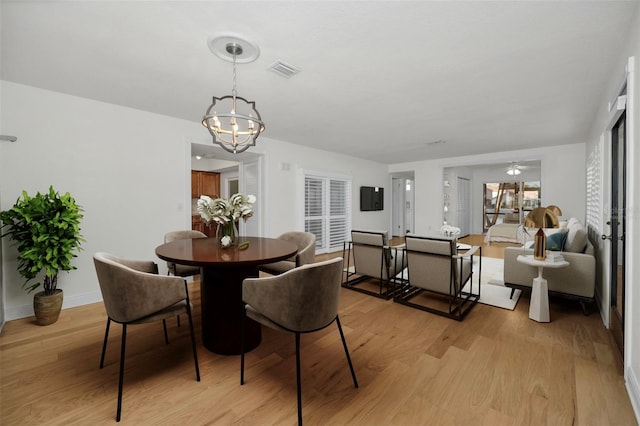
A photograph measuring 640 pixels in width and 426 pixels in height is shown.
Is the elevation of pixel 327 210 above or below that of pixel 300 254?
above

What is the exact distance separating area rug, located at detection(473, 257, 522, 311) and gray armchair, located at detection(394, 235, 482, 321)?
21 cm

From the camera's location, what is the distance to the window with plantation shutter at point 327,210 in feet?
19.4

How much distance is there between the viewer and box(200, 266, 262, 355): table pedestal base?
2115 mm

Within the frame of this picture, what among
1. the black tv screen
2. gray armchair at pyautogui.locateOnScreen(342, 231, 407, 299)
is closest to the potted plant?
gray armchair at pyautogui.locateOnScreen(342, 231, 407, 299)

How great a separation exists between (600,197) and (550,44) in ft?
5.88

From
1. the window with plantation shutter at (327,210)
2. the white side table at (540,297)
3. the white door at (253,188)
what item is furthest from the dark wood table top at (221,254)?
the window with plantation shutter at (327,210)

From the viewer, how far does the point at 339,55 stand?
223 centimetres

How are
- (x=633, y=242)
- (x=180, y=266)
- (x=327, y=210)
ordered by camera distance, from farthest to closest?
(x=327, y=210), (x=180, y=266), (x=633, y=242)

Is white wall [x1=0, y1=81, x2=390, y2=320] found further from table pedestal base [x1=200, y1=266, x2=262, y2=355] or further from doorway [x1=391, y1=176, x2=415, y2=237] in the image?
doorway [x1=391, y1=176, x2=415, y2=237]

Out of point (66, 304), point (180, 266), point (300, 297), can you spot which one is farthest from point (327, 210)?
point (300, 297)

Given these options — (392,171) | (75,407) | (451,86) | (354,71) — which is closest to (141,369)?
(75,407)

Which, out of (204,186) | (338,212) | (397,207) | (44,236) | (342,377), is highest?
(204,186)

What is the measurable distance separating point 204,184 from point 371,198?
14.2ft

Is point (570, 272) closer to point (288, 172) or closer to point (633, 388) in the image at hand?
point (633, 388)
